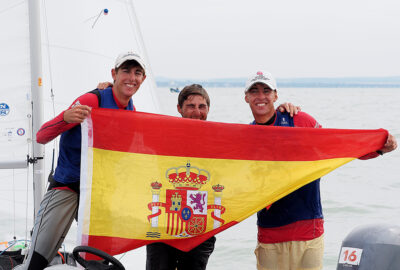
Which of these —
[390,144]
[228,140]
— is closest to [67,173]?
[228,140]

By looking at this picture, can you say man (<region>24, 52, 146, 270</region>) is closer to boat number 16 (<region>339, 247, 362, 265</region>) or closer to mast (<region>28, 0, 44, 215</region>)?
mast (<region>28, 0, 44, 215</region>)

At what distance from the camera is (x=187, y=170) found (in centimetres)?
362

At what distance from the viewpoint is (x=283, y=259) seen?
3518 mm

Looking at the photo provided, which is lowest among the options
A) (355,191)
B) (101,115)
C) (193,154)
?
(355,191)

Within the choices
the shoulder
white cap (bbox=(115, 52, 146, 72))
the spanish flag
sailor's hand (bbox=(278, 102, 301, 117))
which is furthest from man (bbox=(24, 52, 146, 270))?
the shoulder

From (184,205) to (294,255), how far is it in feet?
2.58

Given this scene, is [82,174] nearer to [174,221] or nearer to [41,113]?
[174,221]

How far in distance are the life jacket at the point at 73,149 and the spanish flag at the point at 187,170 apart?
83 millimetres

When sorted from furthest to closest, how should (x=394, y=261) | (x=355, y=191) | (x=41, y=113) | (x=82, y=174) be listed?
(x=355, y=191) < (x=41, y=113) < (x=82, y=174) < (x=394, y=261)

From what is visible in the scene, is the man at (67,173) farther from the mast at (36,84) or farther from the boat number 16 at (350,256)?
the boat number 16 at (350,256)

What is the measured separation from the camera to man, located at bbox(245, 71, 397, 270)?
11.5 ft

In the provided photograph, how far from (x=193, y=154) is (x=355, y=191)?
11.6 meters

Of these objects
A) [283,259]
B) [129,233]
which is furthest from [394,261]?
[129,233]

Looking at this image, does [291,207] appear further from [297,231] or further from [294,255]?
[294,255]
